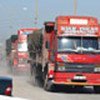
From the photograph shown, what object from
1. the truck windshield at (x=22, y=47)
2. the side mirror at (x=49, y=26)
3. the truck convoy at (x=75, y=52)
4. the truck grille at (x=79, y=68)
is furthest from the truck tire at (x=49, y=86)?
the truck windshield at (x=22, y=47)

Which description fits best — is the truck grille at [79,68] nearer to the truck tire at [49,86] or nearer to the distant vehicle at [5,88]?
the truck tire at [49,86]

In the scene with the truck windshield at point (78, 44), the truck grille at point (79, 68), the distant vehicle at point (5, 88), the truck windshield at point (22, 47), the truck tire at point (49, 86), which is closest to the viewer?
the distant vehicle at point (5, 88)

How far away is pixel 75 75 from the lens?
1027 inches

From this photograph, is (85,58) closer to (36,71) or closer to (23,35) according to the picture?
(36,71)

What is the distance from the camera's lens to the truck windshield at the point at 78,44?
25.8 m

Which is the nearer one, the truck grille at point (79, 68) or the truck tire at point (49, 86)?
the truck grille at point (79, 68)

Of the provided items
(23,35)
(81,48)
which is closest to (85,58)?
(81,48)

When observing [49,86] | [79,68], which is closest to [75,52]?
[79,68]

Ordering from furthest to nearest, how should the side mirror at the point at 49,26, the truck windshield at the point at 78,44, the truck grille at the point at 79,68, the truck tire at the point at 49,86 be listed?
1. the side mirror at the point at 49,26
2. the truck tire at the point at 49,86
3. the truck grille at the point at 79,68
4. the truck windshield at the point at 78,44

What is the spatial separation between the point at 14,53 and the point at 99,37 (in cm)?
2237

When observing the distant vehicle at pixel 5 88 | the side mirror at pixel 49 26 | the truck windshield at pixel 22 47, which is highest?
the side mirror at pixel 49 26

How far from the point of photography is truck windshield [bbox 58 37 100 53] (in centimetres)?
2584

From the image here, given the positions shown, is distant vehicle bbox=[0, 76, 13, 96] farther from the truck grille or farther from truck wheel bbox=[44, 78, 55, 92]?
truck wheel bbox=[44, 78, 55, 92]

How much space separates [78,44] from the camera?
2600 centimetres
